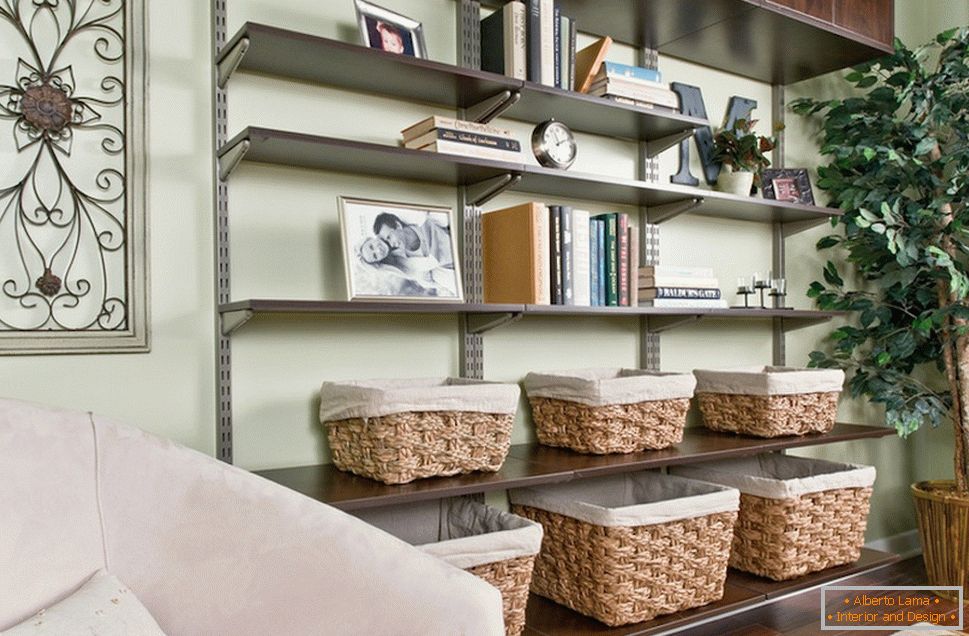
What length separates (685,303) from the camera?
2.42m

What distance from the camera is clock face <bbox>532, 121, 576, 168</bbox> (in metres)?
2.23

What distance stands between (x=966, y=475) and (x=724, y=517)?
131 cm

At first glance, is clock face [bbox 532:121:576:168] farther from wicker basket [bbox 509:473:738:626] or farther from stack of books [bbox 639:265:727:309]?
wicker basket [bbox 509:473:738:626]

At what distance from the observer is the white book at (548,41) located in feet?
6.91

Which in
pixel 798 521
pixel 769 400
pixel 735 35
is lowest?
pixel 798 521

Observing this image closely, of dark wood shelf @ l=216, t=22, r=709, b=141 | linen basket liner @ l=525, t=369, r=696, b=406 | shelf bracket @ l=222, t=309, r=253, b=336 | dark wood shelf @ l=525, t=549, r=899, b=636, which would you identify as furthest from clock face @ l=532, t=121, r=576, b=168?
dark wood shelf @ l=525, t=549, r=899, b=636

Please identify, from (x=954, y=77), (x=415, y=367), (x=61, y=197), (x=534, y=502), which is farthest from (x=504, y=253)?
(x=954, y=77)

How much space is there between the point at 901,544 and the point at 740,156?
1827mm

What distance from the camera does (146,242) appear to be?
1.78 m

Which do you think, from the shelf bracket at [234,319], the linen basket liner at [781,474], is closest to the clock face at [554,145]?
the shelf bracket at [234,319]

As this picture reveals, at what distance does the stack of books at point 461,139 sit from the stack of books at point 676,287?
0.58 m

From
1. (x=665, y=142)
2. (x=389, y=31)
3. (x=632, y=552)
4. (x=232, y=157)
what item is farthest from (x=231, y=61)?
(x=632, y=552)

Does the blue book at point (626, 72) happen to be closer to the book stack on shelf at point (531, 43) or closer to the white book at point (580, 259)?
the book stack on shelf at point (531, 43)

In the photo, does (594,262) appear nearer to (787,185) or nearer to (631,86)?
(631,86)
